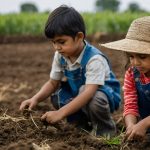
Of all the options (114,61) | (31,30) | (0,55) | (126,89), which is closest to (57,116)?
(126,89)

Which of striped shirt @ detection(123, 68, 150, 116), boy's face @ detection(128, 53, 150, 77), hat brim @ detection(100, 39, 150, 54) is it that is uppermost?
hat brim @ detection(100, 39, 150, 54)

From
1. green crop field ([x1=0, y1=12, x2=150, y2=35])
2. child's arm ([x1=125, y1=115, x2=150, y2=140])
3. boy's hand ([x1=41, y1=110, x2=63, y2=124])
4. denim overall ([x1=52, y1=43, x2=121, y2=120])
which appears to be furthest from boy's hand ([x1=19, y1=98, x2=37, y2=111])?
green crop field ([x1=0, y1=12, x2=150, y2=35])

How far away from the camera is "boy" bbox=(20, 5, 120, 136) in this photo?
372 cm

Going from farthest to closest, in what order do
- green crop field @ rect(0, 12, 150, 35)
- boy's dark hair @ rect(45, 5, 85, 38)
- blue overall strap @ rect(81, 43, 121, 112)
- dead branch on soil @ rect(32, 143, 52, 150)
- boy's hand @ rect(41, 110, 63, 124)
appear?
green crop field @ rect(0, 12, 150, 35)
blue overall strap @ rect(81, 43, 121, 112)
boy's dark hair @ rect(45, 5, 85, 38)
boy's hand @ rect(41, 110, 63, 124)
dead branch on soil @ rect(32, 143, 52, 150)

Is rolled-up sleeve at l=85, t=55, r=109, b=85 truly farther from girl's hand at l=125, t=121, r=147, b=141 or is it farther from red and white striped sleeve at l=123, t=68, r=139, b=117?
girl's hand at l=125, t=121, r=147, b=141

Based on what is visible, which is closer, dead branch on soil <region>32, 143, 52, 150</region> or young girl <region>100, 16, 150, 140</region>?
dead branch on soil <region>32, 143, 52, 150</region>

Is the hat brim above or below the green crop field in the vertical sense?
above

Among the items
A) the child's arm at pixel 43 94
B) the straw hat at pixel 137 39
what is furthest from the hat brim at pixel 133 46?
the child's arm at pixel 43 94

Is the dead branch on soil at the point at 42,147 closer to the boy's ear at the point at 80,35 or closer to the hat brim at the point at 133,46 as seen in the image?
the hat brim at the point at 133,46

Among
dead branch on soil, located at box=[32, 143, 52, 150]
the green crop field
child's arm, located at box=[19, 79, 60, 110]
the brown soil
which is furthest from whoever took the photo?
the green crop field

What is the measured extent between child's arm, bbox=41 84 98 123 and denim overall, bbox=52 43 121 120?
0.62ft

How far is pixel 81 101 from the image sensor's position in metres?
3.72

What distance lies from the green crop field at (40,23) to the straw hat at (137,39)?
14903 millimetres

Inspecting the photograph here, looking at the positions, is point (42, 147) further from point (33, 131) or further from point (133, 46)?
point (133, 46)
